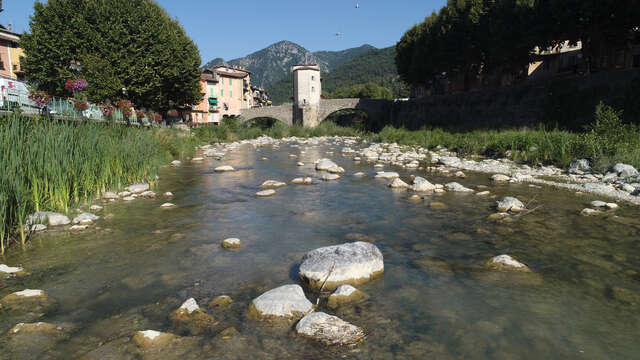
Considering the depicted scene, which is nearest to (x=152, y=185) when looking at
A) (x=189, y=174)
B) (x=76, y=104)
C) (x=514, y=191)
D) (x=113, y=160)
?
(x=113, y=160)

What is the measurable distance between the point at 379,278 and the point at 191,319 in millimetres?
2123

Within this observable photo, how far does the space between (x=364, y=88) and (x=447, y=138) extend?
7903cm

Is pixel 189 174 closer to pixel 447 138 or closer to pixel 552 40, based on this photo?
pixel 447 138

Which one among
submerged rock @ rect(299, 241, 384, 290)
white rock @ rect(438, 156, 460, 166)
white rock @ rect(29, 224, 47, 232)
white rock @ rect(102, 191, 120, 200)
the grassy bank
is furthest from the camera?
white rock @ rect(438, 156, 460, 166)

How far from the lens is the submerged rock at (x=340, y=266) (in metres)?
4.32

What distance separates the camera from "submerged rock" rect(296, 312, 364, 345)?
3.23 metres

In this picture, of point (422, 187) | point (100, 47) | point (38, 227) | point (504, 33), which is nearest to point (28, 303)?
point (38, 227)

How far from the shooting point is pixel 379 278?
454 centimetres

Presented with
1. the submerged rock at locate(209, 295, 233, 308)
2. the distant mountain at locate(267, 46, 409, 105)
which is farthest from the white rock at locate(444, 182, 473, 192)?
the distant mountain at locate(267, 46, 409, 105)

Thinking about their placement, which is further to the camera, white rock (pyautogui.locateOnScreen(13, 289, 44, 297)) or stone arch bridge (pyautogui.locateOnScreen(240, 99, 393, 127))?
stone arch bridge (pyautogui.locateOnScreen(240, 99, 393, 127))

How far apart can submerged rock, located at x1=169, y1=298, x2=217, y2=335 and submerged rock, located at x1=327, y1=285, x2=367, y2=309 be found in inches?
45.3

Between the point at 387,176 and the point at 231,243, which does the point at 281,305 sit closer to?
the point at 231,243

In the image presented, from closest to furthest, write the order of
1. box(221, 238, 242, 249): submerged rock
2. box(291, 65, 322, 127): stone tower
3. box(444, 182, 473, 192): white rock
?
box(221, 238, 242, 249): submerged rock
box(444, 182, 473, 192): white rock
box(291, 65, 322, 127): stone tower

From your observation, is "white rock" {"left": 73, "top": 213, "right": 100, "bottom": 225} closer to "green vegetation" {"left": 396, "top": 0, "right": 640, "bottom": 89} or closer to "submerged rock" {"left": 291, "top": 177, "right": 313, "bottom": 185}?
"submerged rock" {"left": 291, "top": 177, "right": 313, "bottom": 185}
